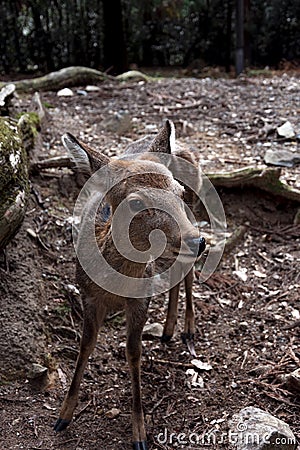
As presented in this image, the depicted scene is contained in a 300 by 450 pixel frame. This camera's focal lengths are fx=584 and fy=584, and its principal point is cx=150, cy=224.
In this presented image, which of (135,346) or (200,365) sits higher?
(135,346)

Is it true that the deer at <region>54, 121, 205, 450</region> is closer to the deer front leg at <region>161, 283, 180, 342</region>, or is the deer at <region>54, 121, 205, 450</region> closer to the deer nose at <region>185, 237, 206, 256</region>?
the deer nose at <region>185, 237, 206, 256</region>

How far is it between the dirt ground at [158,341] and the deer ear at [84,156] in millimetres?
1318

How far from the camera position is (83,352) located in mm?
3486

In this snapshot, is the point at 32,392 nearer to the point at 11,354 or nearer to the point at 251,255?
the point at 11,354

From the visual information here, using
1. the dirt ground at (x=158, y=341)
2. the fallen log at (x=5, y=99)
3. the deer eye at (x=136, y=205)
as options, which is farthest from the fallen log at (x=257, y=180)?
the deer eye at (x=136, y=205)

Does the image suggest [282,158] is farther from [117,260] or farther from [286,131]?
[117,260]

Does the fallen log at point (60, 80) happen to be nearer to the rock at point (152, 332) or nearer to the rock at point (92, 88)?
the rock at point (92, 88)

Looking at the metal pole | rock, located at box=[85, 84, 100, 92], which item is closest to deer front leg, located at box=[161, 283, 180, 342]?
rock, located at box=[85, 84, 100, 92]

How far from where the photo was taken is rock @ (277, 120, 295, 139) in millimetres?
6480

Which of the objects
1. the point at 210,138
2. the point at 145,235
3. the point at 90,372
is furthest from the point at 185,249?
the point at 210,138

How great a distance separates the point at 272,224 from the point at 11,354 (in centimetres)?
290

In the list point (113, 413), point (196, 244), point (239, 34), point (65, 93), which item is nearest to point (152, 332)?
point (113, 413)

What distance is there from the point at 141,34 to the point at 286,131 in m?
7.99

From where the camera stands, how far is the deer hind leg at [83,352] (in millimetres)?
3447
